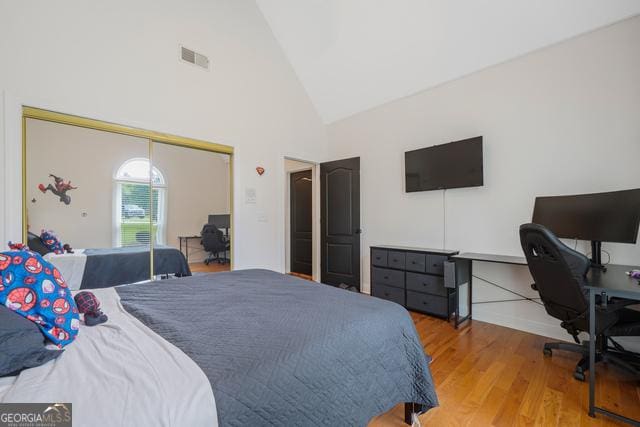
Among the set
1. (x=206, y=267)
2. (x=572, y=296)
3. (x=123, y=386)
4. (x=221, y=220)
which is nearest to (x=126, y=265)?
(x=206, y=267)

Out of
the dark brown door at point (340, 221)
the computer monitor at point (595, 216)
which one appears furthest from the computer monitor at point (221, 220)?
the computer monitor at point (595, 216)

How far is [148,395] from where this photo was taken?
75 cm

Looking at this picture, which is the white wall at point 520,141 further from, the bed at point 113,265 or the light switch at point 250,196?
the bed at point 113,265

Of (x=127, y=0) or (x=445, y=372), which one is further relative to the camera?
(x=127, y=0)

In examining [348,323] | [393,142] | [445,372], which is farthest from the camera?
[393,142]

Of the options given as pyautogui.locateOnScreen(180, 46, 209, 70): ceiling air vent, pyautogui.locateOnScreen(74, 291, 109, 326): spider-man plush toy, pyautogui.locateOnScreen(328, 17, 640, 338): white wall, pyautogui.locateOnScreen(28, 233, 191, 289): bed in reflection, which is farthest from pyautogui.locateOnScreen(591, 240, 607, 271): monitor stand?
pyautogui.locateOnScreen(180, 46, 209, 70): ceiling air vent

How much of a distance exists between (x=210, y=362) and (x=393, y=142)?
11.8 feet

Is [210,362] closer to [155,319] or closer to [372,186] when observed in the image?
[155,319]

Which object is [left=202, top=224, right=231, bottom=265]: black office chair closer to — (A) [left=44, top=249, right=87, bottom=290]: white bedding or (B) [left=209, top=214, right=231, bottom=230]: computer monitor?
(B) [left=209, top=214, right=231, bottom=230]: computer monitor

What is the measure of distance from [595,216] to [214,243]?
3.66 m

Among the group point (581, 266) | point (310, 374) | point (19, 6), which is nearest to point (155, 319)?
point (310, 374)

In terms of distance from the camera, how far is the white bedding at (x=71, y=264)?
7.90 feet

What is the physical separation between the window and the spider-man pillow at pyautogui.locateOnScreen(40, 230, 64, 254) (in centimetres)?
41

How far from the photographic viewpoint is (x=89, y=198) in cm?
264
